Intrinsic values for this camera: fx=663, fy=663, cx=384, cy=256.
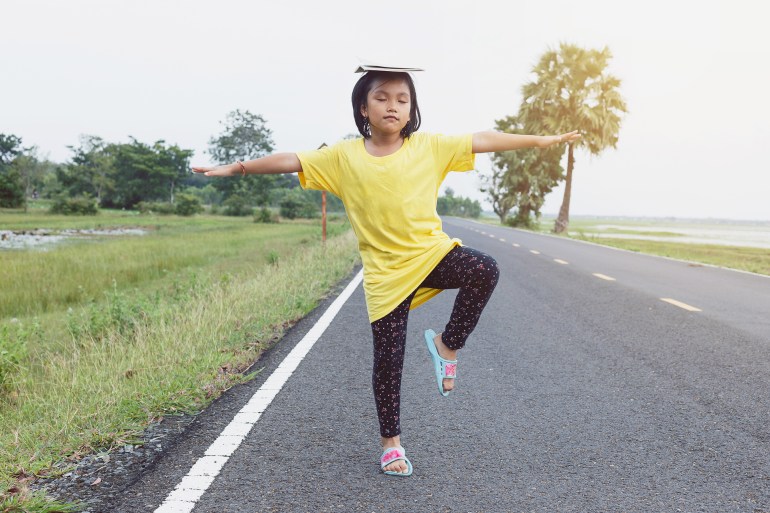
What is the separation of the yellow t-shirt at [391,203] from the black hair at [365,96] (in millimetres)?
53

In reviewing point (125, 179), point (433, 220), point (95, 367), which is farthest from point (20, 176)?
point (433, 220)

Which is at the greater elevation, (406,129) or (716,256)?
(406,129)

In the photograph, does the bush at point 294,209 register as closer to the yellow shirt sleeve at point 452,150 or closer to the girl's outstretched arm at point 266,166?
the girl's outstretched arm at point 266,166

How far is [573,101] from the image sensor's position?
3741cm

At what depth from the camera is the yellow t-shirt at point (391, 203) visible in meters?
2.98

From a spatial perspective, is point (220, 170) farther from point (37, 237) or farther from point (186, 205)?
point (186, 205)

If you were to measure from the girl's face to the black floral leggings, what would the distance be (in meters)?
0.66

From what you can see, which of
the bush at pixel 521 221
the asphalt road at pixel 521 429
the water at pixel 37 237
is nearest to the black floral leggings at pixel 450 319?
the asphalt road at pixel 521 429

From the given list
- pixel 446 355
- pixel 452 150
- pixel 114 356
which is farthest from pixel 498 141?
pixel 114 356

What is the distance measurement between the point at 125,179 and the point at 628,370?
82.5 meters

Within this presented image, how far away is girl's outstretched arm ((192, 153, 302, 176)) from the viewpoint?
3.07 meters

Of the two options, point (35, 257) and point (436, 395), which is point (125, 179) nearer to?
point (35, 257)

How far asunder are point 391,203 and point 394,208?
0.09 ft

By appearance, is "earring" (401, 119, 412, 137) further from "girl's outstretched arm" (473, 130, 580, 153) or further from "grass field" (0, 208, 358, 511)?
"grass field" (0, 208, 358, 511)
